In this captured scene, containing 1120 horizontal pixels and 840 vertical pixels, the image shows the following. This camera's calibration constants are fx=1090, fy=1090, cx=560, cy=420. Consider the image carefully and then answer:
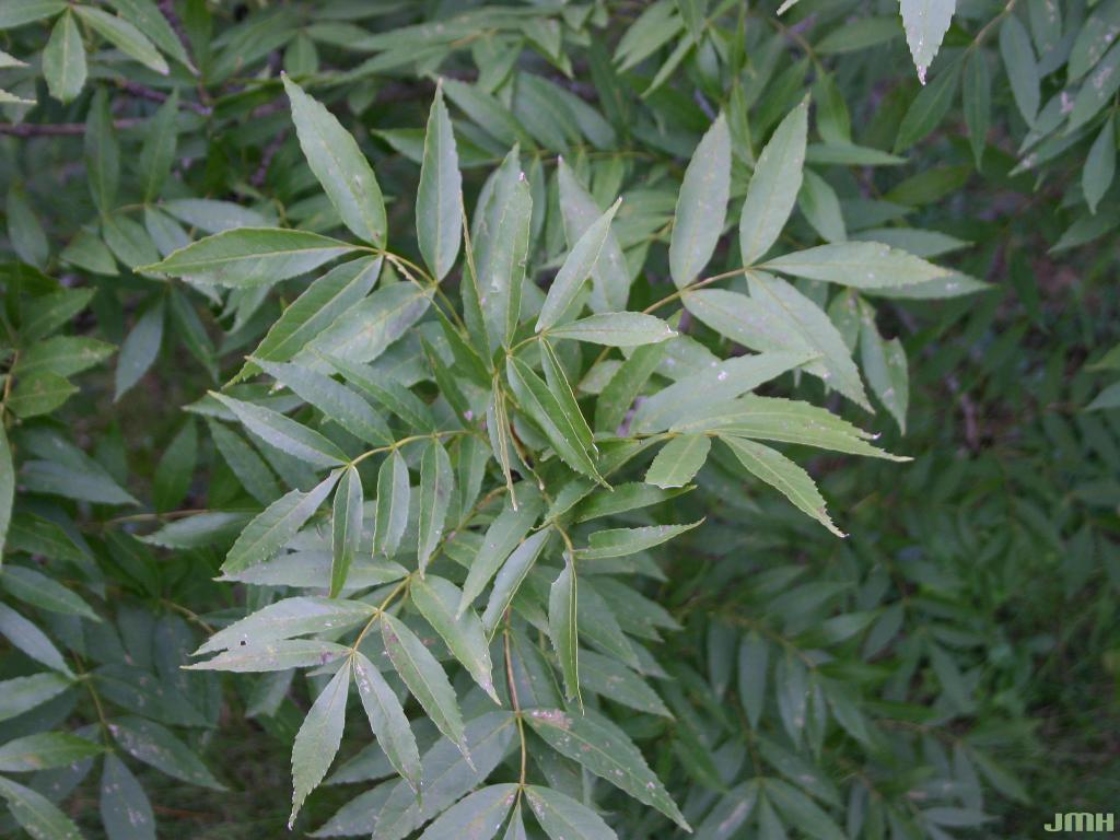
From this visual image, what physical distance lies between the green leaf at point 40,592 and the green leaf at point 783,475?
70cm

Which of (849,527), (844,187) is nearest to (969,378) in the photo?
(849,527)

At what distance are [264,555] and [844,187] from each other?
Answer: 906 millimetres

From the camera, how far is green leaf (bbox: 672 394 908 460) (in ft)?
2.68

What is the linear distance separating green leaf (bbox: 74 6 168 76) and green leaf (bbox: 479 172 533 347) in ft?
1.72

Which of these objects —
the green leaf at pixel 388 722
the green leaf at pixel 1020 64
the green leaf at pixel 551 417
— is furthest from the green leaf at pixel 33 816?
the green leaf at pixel 1020 64

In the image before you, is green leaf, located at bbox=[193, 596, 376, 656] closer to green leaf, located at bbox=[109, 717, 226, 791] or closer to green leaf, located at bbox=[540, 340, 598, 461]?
green leaf, located at bbox=[540, 340, 598, 461]

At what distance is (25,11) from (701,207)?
738 millimetres

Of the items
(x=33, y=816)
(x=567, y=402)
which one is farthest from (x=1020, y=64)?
(x=33, y=816)

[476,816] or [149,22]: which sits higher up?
[149,22]

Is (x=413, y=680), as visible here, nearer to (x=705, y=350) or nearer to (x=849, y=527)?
(x=705, y=350)

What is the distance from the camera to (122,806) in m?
1.21

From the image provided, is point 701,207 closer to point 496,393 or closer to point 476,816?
point 496,393

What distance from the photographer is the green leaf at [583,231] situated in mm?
1077

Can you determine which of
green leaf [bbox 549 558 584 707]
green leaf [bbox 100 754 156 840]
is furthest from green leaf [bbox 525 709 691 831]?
green leaf [bbox 100 754 156 840]
